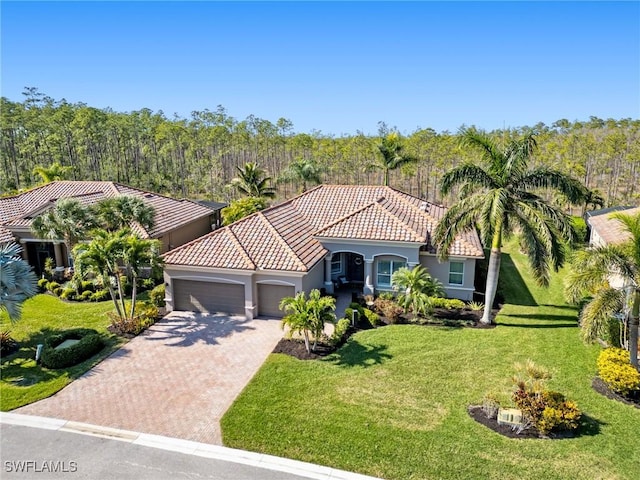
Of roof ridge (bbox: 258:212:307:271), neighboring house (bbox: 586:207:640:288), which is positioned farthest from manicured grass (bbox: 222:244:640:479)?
neighboring house (bbox: 586:207:640:288)

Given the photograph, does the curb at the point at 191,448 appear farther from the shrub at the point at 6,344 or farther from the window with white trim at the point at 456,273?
the window with white trim at the point at 456,273

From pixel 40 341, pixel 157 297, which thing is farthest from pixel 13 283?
pixel 157 297

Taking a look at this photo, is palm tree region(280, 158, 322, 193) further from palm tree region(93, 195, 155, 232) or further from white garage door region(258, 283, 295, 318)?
white garage door region(258, 283, 295, 318)

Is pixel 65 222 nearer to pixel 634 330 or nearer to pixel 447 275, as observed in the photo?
pixel 447 275

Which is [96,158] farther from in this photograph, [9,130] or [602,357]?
[602,357]

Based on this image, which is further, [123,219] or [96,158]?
[96,158]

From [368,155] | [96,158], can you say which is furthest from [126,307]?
[96,158]

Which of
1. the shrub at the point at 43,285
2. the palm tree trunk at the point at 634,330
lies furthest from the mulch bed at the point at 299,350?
the shrub at the point at 43,285
